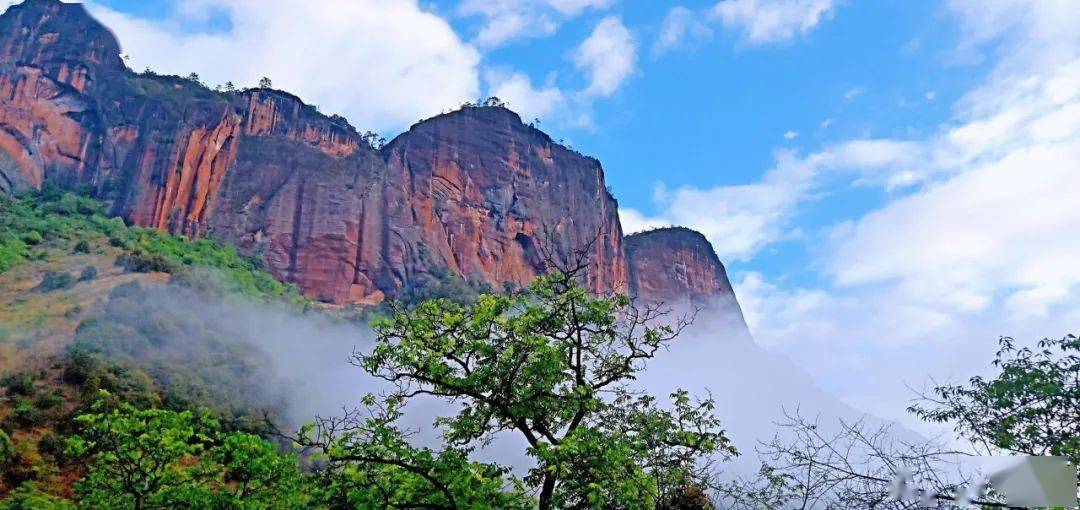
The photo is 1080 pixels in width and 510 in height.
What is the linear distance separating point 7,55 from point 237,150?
22.4m

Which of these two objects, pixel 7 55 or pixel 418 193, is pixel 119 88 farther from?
pixel 418 193

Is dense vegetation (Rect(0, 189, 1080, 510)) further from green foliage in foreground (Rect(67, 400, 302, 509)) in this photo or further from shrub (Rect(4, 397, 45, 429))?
shrub (Rect(4, 397, 45, 429))

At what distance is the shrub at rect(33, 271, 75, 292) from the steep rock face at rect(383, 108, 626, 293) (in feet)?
94.2

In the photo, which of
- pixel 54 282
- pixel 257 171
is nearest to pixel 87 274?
pixel 54 282

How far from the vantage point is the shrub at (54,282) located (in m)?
41.8

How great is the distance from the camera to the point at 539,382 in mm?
9156

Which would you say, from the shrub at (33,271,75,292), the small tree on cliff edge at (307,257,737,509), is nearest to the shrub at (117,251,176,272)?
the shrub at (33,271,75,292)

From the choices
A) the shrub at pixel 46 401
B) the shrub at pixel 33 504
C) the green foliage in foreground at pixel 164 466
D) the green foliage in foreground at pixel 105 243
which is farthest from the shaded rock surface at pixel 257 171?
the green foliage in foreground at pixel 164 466

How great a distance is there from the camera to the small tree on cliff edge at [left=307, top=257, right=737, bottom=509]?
830cm

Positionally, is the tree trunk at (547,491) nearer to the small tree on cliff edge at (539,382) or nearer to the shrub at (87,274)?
the small tree on cliff edge at (539,382)

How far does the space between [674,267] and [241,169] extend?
56.2 m

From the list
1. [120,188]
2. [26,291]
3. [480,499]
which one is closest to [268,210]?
[120,188]

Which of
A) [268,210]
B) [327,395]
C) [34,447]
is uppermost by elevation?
[268,210]

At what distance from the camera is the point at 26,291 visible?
136 ft
